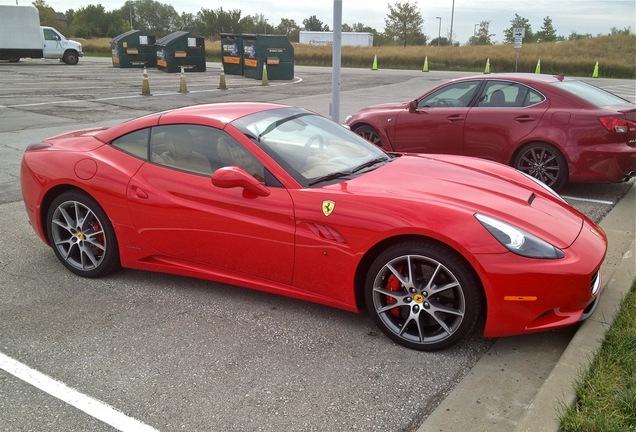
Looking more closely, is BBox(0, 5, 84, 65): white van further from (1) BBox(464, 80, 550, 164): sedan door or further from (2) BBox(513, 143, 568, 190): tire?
(2) BBox(513, 143, 568, 190): tire

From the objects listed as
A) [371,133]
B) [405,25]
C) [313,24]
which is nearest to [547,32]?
[405,25]

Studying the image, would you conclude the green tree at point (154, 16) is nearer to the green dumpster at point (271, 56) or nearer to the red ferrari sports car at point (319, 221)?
the green dumpster at point (271, 56)

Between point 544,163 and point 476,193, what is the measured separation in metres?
3.83

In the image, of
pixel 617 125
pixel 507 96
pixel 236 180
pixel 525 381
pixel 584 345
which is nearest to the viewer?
pixel 525 381

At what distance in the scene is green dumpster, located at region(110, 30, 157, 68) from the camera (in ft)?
104

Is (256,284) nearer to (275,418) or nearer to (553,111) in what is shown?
Result: (275,418)

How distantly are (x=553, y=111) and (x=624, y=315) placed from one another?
12.9 ft

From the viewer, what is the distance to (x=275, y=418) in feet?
9.25

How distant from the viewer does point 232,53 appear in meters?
28.5

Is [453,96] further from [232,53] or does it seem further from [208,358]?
[232,53]

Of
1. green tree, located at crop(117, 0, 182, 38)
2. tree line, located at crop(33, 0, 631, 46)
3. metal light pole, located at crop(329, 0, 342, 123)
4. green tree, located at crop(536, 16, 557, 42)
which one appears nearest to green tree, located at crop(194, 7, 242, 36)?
tree line, located at crop(33, 0, 631, 46)

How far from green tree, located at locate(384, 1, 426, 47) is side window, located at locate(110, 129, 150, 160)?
75.1m

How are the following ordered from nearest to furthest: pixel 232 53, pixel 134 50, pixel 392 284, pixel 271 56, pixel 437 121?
pixel 392 284, pixel 437 121, pixel 271 56, pixel 232 53, pixel 134 50

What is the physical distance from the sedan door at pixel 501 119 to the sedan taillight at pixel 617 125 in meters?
0.71
